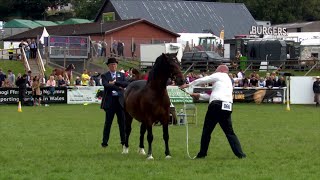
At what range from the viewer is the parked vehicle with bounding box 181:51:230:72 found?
51.4 m

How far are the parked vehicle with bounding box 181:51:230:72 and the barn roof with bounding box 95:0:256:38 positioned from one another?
21125 millimetres

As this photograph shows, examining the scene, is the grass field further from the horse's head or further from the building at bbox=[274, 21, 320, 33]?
the building at bbox=[274, 21, 320, 33]

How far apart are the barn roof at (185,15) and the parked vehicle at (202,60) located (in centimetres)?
2112

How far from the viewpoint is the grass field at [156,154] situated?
11797 millimetres

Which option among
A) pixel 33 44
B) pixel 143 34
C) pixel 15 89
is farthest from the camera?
pixel 143 34

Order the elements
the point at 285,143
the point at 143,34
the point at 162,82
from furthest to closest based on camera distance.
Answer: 1. the point at 143,34
2. the point at 285,143
3. the point at 162,82

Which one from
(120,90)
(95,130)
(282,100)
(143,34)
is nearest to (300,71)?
(282,100)

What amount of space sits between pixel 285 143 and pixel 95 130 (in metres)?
6.41

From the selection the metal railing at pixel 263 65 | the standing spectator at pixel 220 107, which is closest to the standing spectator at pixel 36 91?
Result: the metal railing at pixel 263 65

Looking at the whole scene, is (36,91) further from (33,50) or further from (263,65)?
(263,65)

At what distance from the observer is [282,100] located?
1487 inches

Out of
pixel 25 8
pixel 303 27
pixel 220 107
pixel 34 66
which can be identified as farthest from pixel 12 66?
pixel 25 8

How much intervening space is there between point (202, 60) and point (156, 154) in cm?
3908

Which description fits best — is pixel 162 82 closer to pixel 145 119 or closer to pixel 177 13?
pixel 145 119
